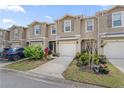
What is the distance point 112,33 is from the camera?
61.8 feet

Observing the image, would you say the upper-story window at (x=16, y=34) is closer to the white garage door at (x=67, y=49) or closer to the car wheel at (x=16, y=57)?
the car wheel at (x=16, y=57)

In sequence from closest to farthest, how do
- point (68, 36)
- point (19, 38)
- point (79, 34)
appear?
point (79, 34)
point (68, 36)
point (19, 38)

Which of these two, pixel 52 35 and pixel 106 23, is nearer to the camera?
pixel 106 23

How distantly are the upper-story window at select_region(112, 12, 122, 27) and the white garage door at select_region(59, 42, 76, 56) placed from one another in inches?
195

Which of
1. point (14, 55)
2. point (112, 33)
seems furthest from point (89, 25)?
point (14, 55)

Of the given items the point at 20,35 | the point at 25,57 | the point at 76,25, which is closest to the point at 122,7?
the point at 76,25

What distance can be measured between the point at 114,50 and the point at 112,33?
1.64m

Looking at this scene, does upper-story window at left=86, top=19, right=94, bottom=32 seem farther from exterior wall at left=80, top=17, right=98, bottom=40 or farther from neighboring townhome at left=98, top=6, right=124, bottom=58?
neighboring townhome at left=98, top=6, right=124, bottom=58

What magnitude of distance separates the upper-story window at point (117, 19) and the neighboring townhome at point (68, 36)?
4078 millimetres

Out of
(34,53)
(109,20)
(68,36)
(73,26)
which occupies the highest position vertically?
(109,20)

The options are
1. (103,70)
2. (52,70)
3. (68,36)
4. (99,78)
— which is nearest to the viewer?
(99,78)

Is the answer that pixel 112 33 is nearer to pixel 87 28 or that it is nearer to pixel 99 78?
pixel 87 28

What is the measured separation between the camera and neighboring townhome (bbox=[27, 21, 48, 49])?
24.9m

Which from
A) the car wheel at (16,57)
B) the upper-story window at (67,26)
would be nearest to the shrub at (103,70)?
the car wheel at (16,57)
